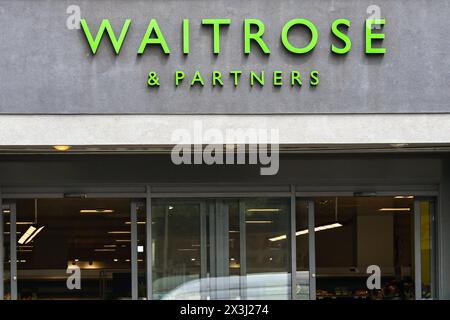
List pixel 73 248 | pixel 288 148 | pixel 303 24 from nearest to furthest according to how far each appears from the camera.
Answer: pixel 303 24 → pixel 288 148 → pixel 73 248

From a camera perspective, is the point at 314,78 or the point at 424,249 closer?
the point at 314,78

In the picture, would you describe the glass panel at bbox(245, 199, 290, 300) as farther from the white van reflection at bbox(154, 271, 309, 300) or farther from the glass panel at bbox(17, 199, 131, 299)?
the glass panel at bbox(17, 199, 131, 299)

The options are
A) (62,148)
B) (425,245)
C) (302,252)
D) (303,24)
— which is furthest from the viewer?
(425,245)

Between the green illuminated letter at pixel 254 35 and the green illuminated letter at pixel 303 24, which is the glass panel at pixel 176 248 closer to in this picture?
the green illuminated letter at pixel 254 35

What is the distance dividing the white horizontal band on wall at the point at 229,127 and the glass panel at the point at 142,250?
2379 mm

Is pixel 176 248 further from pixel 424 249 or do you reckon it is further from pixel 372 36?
pixel 372 36

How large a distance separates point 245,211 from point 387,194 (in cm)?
221

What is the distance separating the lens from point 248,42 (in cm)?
1004

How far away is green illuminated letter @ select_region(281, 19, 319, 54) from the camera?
1005 centimetres

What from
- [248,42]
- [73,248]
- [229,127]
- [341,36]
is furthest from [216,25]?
[73,248]

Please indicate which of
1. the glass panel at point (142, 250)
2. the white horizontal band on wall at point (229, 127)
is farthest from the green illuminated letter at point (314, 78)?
the glass panel at point (142, 250)

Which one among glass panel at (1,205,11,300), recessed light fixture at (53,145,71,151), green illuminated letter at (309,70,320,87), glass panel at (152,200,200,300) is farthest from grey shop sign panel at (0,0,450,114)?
glass panel at (1,205,11,300)

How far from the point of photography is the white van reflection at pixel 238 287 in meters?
12.0

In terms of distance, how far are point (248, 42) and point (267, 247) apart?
3.56m
